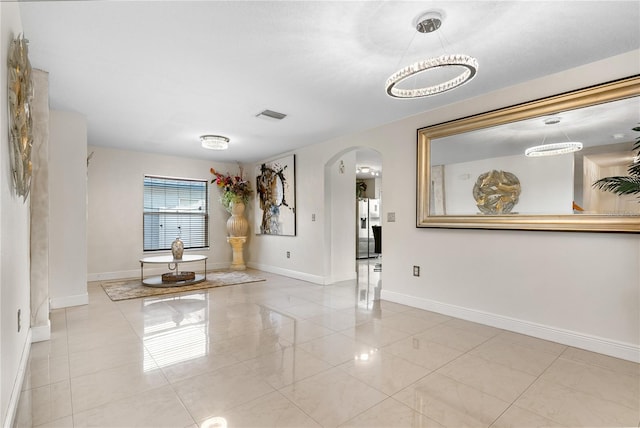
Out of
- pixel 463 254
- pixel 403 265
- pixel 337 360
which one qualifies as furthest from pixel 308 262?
pixel 337 360

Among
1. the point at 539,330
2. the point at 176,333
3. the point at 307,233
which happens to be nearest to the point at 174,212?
the point at 307,233

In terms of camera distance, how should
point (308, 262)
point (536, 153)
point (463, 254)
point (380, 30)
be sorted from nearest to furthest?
1. point (380, 30)
2. point (536, 153)
3. point (463, 254)
4. point (308, 262)

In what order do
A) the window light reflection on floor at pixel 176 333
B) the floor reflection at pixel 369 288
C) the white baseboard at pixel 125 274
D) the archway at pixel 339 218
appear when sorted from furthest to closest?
the white baseboard at pixel 125 274 < the archway at pixel 339 218 < the floor reflection at pixel 369 288 < the window light reflection on floor at pixel 176 333

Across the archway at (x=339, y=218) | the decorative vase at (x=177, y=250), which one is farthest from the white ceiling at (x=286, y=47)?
the decorative vase at (x=177, y=250)

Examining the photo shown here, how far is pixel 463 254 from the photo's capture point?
3.51 meters

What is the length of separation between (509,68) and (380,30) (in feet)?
4.35

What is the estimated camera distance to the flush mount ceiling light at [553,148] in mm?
2771

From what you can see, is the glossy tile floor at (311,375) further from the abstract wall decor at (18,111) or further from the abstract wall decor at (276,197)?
the abstract wall decor at (276,197)

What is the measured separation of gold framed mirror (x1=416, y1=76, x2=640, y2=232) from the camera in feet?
8.38

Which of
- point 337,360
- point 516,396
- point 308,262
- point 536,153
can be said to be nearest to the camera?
point 516,396

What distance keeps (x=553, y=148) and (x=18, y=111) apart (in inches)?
155

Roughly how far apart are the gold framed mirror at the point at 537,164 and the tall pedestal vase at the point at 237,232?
4147mm

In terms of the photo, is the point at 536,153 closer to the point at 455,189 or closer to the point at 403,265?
the point at 455,189

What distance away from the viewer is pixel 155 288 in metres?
4.89
